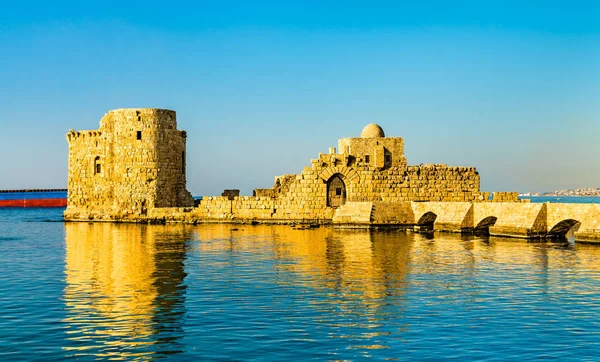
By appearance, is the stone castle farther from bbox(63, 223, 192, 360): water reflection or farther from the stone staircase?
bbox(63, 223, 192, 360): water reflection

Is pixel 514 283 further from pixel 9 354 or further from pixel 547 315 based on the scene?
pixel 9 354

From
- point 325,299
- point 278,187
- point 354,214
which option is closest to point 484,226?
point 354,214

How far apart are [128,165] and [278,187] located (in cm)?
900

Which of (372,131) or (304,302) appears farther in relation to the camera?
(372,131)

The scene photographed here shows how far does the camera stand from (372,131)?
41375 millimetres

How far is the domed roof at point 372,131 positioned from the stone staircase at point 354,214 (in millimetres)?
9007

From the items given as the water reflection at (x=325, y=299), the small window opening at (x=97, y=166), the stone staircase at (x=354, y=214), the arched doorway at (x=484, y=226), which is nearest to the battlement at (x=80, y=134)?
the small window opening at (x=97, y=166)

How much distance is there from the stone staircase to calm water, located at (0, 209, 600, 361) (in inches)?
325

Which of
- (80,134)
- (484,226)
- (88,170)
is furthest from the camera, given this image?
(80,134)

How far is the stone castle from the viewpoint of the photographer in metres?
32.6

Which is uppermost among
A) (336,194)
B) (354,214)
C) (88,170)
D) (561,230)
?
(88,170)

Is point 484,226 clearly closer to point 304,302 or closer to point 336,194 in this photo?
point 336,194

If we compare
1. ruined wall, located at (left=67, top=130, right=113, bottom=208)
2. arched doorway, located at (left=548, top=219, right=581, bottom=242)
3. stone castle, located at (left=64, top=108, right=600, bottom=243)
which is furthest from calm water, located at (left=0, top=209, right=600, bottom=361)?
ruined wall, located at (left=67, top=130, right=113, bottom=208)

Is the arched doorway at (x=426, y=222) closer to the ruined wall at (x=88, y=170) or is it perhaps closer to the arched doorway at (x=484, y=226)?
the arched doorway at (x=484, y=226)
